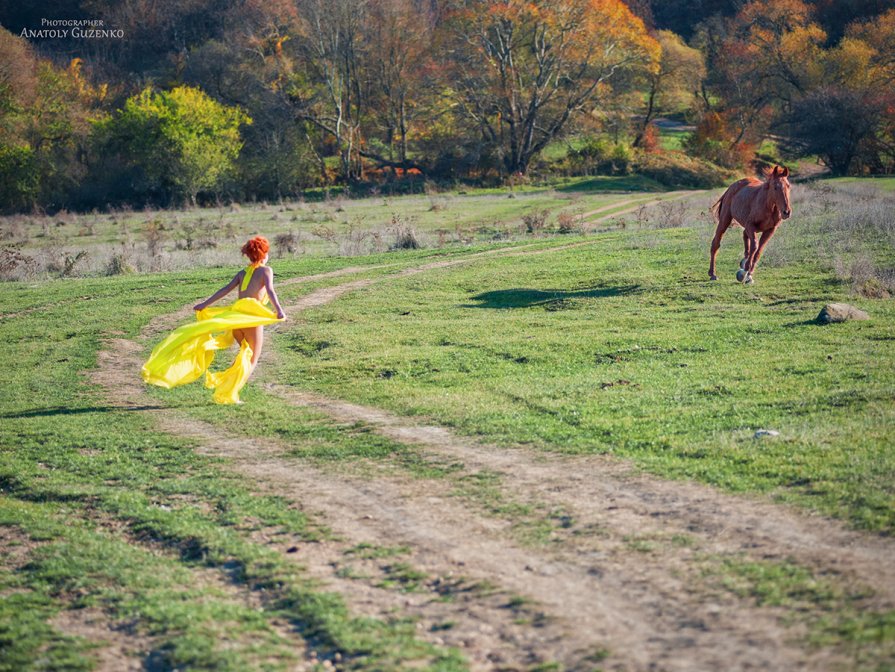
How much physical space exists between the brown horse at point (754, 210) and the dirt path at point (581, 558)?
38.6ft

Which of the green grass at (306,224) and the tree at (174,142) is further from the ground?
the tree at (174,142)

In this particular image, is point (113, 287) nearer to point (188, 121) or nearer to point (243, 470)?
point (243, 470)

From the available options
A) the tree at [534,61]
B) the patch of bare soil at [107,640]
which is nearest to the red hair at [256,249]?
the patch of bare soil at [107,640]

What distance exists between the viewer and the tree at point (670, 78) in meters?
71.4

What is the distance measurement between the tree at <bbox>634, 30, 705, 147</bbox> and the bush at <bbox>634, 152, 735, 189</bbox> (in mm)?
7946

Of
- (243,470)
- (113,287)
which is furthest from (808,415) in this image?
(113,287)

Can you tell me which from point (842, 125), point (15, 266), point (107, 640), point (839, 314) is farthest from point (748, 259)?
point (842, 125)

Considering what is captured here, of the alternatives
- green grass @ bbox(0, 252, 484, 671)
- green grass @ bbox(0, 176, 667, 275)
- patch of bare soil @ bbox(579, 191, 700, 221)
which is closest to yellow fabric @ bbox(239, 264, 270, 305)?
green grass @ bbox(0, 252, 484, 671)

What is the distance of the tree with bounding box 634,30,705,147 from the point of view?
71.4m

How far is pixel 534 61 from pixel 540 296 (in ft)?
169

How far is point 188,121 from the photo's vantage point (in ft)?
195

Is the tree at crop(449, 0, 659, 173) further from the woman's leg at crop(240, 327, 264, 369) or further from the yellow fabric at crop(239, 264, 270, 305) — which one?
the woman's leg at crop(240, 327, 264, 369)

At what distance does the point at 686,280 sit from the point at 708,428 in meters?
11.3

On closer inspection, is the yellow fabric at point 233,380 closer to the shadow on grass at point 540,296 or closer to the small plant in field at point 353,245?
the shadow on grass at point 540,296
